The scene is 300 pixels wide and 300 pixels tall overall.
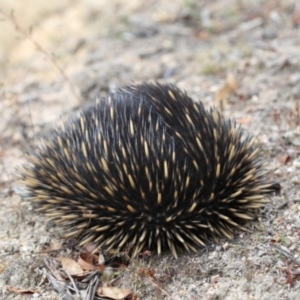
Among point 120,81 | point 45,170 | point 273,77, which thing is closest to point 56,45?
point 120,81

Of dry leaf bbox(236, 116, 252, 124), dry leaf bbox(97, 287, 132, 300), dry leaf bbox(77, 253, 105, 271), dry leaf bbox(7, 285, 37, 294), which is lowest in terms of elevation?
dry leaf bbox(97, 287, 132, 300)

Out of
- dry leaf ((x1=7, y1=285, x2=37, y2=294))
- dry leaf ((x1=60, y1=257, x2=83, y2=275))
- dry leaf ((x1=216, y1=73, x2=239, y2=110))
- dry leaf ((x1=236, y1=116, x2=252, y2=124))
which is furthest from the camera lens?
dry leaf ((x1=216, y1=73, x2=239, y2=110))

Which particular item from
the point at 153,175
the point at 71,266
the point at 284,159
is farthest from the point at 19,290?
the point at 284,159

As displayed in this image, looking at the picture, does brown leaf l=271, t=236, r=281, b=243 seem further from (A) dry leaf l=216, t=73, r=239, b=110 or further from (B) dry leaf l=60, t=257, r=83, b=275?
(A) dry leaf l=216, t=73, r=239, b=110

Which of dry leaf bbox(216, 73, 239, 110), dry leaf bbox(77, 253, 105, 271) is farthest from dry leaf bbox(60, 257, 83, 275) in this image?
dry leaf bbox(216, 73, 239, 110)

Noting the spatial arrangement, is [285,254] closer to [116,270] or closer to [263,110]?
[116,270]

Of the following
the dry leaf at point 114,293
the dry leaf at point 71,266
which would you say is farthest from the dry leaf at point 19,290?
the dry leaf at point 114,293
